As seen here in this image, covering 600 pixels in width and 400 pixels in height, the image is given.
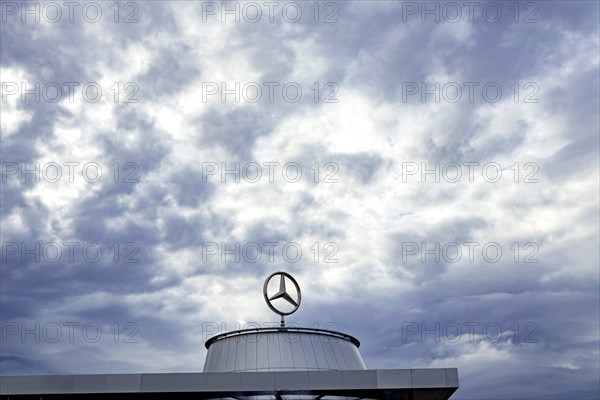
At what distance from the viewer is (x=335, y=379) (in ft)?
94.1

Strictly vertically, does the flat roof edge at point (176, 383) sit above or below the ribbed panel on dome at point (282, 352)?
below

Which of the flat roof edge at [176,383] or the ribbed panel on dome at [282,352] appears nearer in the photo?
the flat roof edge at [176,383]

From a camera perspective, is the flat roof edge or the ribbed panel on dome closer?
the flat roof edge

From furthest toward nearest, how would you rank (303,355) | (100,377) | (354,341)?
(354,341) < (303,355) < (100,377)

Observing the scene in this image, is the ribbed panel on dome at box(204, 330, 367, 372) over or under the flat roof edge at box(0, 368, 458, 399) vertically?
over

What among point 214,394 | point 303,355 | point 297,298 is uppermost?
point 297,298

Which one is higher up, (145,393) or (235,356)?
(235,356)

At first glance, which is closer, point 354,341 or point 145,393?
point 145,393

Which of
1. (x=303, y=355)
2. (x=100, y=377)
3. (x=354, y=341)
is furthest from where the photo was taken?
(x=354, y=341)

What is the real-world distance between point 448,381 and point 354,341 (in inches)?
632

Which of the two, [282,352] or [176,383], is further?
[282,352]

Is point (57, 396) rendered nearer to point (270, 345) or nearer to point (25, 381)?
point (25, 381)

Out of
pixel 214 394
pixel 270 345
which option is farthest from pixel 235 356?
pixel 214 394

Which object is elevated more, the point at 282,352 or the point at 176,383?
the point at 282,352
